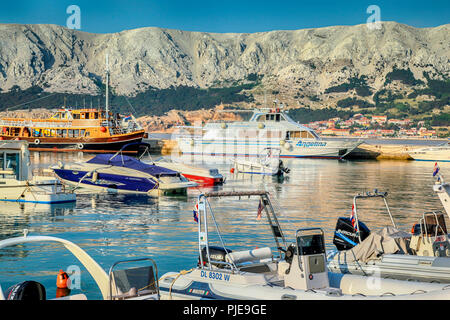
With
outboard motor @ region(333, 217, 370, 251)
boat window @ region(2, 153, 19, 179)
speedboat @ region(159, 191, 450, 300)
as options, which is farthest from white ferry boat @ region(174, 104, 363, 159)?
speedboat @ region(159, 191, 450, 300)

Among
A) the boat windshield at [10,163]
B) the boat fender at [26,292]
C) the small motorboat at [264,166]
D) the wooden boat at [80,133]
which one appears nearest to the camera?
the boat fender at [26,292]

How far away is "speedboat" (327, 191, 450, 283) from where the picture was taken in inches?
511

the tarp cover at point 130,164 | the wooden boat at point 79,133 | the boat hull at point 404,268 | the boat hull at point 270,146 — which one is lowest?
the boat hull at point 404,268

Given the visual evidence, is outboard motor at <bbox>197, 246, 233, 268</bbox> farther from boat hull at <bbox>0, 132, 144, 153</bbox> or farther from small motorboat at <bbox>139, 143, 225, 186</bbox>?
boat hull at <bbox>0, 132, 144, 153</bbox>

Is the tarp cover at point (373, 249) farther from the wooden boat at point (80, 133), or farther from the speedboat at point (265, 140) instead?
the wooden boat at point (80, 133)

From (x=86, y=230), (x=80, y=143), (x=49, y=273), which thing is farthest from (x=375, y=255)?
(x=80, y=143)

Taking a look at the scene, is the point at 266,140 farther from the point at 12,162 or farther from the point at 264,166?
the point at 12,162

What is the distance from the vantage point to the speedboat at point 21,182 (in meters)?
28.3

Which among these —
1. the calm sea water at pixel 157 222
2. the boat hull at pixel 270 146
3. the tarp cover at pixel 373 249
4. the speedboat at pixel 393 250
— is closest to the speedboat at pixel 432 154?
the boat hull at pixel 270 146

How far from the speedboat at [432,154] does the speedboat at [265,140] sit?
757 centimetres

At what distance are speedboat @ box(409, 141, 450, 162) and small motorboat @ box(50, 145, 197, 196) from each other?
50207 millimetres

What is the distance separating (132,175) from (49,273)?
18.3 metres
